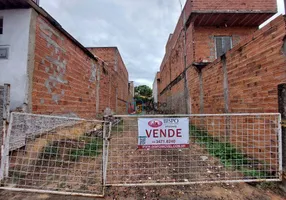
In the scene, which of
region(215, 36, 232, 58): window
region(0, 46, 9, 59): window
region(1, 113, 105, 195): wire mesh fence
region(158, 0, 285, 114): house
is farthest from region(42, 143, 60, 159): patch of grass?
region(215, 36, 232, 58): window

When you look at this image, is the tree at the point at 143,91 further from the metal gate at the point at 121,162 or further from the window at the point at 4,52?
the window at the point at 4,52

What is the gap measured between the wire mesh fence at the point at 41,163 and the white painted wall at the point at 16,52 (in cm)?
52

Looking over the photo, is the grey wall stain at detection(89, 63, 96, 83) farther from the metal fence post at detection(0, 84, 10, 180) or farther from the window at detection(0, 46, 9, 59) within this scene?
the metal fence post at detection(0, 84, 10, 180)

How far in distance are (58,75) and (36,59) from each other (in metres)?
0.90

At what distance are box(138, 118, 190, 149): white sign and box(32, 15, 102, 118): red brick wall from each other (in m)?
2.44

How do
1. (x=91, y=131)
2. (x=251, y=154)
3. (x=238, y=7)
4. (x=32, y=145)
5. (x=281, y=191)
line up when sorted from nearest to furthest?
(x=281, y=191) → (x=32, y=145) → (x=251, y=154) → (x=91, y=131) → (x=238, y=7)

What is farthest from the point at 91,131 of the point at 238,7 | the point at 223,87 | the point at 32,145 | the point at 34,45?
the point at 238,7

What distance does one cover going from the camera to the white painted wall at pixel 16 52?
3.15 meters

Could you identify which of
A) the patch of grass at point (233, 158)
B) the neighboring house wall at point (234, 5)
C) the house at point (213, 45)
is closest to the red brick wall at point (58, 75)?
the patch of grass at point (233, 158)

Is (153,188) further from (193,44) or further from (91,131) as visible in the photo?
(193,44)

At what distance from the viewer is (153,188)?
2660 millimetres

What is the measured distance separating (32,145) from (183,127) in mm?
3142

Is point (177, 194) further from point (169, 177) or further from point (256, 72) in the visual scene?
point (256, 72)

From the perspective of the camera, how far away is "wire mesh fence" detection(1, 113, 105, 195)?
2.69 m
